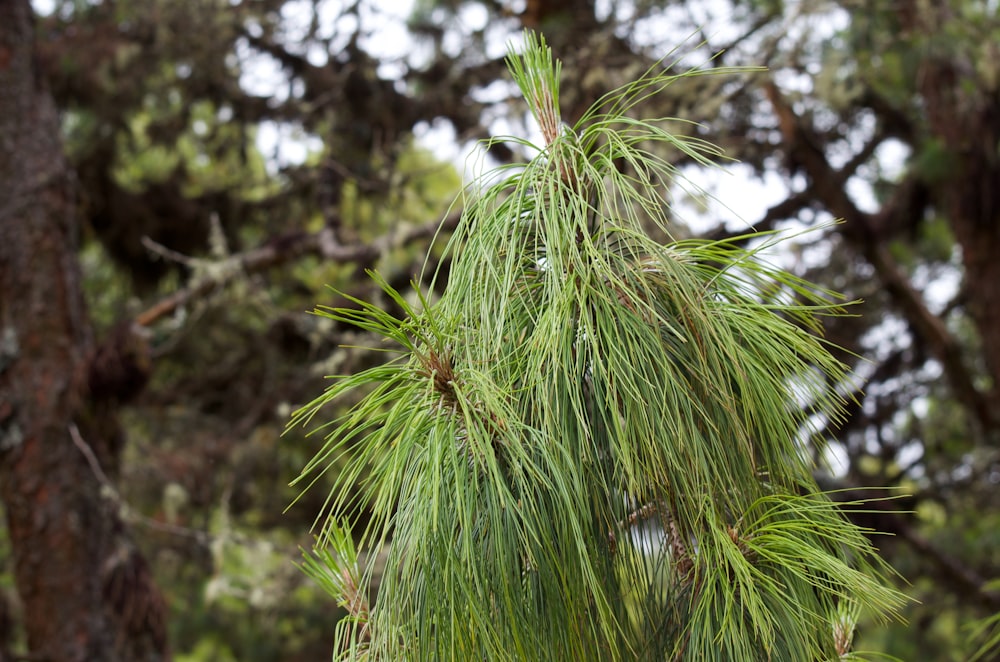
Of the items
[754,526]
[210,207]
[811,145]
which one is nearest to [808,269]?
[811,145]

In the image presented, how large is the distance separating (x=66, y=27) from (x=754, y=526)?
5.56 m

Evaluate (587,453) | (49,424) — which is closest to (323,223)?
(49,424)

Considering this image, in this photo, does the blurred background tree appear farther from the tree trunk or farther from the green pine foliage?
the green pine foliage

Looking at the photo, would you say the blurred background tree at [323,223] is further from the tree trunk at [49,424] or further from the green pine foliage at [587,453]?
the green pine foliage at [587,453]

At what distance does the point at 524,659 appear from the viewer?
1040 mm

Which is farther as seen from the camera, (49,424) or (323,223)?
(323,223)

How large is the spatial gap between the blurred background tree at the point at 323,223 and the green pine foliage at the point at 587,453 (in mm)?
2563

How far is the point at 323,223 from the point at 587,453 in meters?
4.76

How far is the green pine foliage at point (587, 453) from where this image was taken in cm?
106

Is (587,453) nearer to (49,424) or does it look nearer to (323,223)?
(49,424)

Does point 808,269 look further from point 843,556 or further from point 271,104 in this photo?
point 843,556

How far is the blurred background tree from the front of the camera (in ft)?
13.9

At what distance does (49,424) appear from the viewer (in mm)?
4219

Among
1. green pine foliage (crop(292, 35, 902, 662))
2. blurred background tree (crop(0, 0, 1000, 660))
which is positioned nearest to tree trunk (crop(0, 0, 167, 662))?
blurred background tree (crop(0, 0, 1000, 660))
